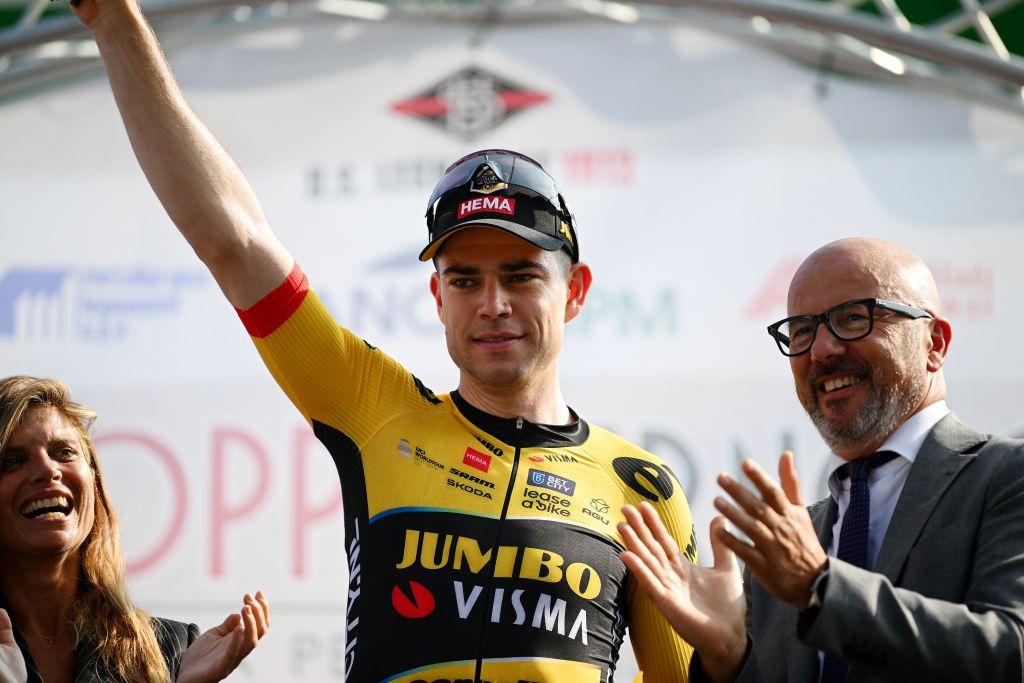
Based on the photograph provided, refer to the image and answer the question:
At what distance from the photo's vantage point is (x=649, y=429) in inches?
204

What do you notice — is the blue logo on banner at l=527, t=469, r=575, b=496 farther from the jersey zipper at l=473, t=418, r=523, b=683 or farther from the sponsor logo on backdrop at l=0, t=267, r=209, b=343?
the sponsor logo on backdrop at l=0, t=267, r=209, b=343

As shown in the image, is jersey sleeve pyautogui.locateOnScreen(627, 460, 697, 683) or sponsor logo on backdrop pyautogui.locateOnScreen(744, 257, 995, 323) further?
sponsor logo on backdrop pyautogui.locateOnScreen(744, 257, 995, 323)

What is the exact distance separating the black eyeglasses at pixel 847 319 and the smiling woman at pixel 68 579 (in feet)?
4.43

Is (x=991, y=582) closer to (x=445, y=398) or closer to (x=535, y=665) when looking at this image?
(x=535, y=665)

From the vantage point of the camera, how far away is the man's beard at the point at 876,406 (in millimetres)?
2422

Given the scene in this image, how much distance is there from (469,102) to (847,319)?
11.2 ft

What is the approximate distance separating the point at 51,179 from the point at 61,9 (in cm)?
104

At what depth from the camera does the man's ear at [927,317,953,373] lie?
2.50 m

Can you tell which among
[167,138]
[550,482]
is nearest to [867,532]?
[550,482]

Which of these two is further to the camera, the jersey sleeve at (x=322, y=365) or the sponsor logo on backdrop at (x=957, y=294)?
the sponsor logo on backdrop at (x=957, y=294)

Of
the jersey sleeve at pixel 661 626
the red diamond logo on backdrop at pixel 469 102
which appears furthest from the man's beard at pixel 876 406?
the red diamond logo on backdrop at pixel 469 102

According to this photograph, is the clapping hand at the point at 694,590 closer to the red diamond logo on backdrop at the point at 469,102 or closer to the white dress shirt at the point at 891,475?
the white dress shirt at the point at 891,475

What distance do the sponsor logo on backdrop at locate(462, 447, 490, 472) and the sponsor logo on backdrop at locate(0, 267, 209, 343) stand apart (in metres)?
3.11

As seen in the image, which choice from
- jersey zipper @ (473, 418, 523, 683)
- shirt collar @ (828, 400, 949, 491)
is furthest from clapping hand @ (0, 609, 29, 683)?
shirt collar @ (828, 400, 949, 491)
